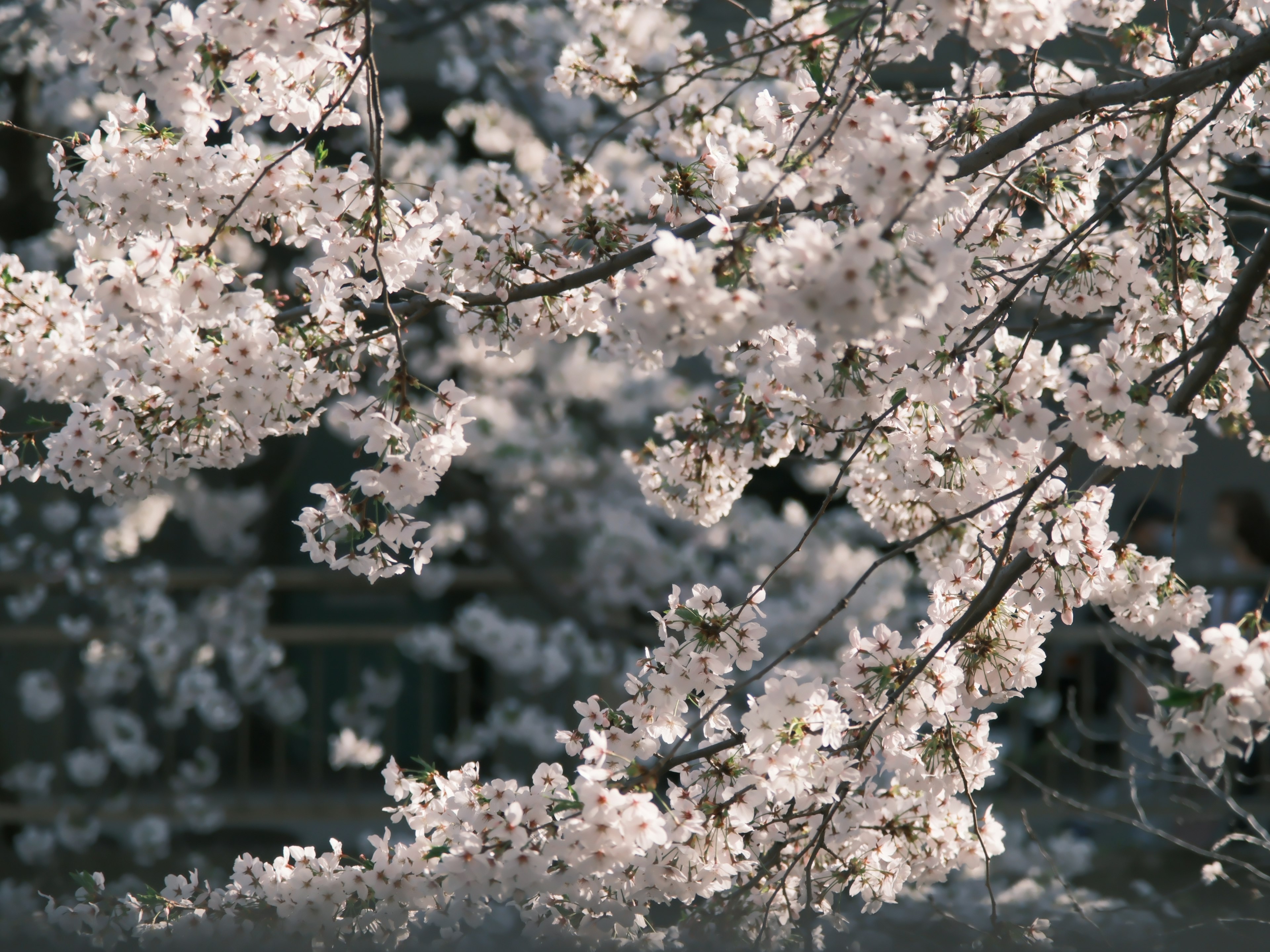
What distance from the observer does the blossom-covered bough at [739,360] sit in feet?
6.52

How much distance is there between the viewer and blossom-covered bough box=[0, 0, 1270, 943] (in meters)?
1.99

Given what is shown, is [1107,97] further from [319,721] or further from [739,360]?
[319,721]

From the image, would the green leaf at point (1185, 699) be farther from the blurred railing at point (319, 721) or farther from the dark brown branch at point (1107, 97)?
the blurred railing at point (319, 721)

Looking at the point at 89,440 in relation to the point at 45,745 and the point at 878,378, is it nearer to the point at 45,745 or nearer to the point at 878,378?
the point at 878,378

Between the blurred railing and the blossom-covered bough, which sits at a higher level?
the blurred railing

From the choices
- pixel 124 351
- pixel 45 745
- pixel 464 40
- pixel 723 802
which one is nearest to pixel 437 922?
pixel 723 802

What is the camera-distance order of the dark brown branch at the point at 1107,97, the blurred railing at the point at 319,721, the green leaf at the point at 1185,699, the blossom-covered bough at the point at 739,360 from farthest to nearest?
1. the blurred railing at the point at 319,721
2. the dark brown branch at the point at 1107,97
3. the blossom-covered bough at the point at 739,360
4. the green leaf at the point at 1185,699

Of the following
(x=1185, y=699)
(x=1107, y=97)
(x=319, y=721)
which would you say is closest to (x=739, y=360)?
(x=1107, y=97)

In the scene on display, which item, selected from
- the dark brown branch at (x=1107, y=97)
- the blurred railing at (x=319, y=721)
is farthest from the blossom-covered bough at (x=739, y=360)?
the blurred railing at (x=319, y=721)

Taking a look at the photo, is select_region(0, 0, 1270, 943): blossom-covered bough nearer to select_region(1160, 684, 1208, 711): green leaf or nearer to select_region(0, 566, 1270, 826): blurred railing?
select_region(1160, 684, 1208, 711): green leaf

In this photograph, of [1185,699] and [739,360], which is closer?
[1185,699]

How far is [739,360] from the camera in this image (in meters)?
3.04

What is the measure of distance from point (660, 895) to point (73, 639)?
481cm

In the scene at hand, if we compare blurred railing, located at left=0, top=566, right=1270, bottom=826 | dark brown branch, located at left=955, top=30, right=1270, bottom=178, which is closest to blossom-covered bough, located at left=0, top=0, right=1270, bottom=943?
dark brown branch, located at left=955, top=30, right=1270, bottom=178
